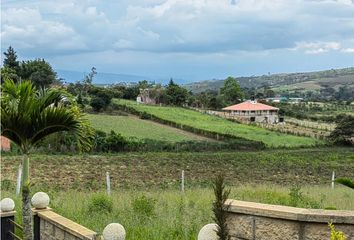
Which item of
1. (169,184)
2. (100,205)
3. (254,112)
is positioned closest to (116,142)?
(169,184)

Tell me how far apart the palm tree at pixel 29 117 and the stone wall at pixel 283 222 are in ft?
8.53

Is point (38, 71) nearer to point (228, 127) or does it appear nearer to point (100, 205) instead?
point (228, 127)

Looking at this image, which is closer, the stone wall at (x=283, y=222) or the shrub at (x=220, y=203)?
the shrub at (x=220, y=203)

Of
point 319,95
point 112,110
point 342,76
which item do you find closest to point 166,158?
point 112,110

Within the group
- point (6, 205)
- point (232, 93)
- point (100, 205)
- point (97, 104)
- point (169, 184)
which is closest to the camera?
point (6, 205)

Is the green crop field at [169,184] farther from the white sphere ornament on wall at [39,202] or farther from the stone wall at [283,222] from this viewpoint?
the stone wall at [283,222]

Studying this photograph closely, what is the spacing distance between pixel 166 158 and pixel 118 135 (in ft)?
18.9

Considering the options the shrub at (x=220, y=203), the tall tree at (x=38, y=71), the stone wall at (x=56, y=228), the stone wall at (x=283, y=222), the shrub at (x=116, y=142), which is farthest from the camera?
the tall tree at (x=38, y=71)

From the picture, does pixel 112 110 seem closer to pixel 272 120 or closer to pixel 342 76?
pixel 272 120

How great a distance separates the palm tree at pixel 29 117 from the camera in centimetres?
552

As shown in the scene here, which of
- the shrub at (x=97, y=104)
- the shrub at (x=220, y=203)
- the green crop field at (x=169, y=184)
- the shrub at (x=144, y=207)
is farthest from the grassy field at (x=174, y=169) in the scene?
the shrub at (x=97, y=104)

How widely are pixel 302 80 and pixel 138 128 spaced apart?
A: 117917 millimetres

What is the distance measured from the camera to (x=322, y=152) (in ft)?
119

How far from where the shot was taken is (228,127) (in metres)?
46.3
